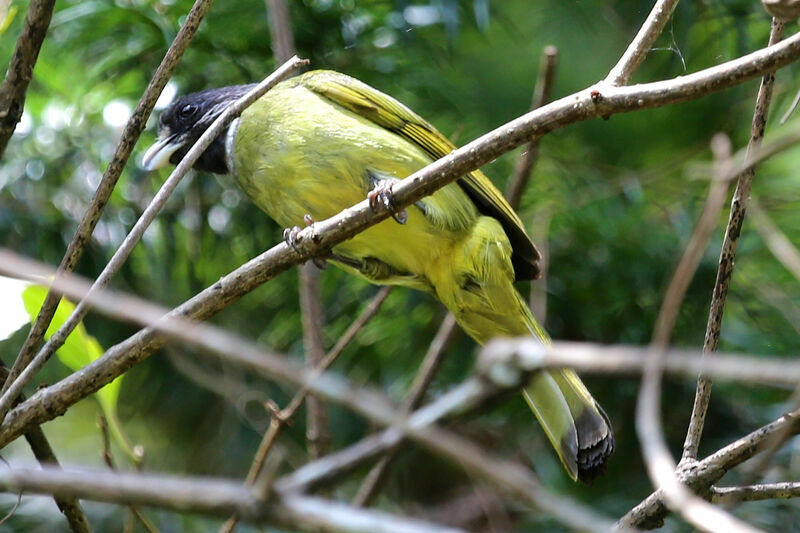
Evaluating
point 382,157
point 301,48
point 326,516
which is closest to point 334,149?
point 382,157

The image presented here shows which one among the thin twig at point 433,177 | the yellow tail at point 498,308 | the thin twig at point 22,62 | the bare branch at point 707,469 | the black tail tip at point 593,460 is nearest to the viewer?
the thin twig at point 433,177

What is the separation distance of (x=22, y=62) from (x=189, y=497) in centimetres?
156

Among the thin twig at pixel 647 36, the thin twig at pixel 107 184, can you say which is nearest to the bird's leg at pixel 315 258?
the thin twig at pixel 107 184

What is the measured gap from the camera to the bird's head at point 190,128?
11.4ft

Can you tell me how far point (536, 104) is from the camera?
3.11 metres

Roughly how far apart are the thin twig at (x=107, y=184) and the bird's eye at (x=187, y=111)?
1515mm

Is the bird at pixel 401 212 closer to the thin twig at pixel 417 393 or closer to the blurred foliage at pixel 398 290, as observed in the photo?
the thin twig at pixel 417 393

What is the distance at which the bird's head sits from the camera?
347 centimetres

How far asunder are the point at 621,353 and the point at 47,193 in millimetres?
3690

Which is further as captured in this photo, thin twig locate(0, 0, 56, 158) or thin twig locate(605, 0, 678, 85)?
thin twig locate(0, 0, 56, 158)

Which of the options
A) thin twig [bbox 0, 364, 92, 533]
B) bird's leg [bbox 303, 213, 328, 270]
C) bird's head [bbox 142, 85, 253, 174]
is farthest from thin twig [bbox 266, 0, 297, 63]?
thin twig [bbox 0, 364, 92, 533]

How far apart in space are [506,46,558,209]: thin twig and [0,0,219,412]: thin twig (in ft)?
3.56

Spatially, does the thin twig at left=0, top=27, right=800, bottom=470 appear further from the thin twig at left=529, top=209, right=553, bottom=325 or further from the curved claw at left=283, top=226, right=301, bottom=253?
the thin twig at left=529, top=209, right=553, bottom=325

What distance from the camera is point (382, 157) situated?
2.99 metres
